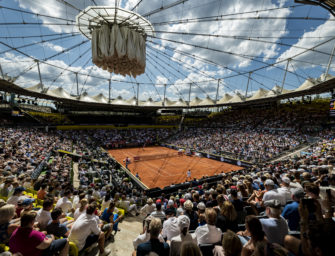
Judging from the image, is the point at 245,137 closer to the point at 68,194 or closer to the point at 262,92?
the point at 262,92

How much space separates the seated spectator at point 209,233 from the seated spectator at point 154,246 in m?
0.88

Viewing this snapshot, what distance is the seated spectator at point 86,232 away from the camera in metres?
3.83

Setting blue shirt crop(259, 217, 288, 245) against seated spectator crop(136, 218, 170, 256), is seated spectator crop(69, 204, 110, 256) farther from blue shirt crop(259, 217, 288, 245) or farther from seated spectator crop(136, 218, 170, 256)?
blue shirt crop(259, 217, 288, 245)

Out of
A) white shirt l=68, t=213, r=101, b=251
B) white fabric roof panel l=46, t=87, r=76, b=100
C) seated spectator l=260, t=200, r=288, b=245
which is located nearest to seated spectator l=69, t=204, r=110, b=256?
white shirt l=68, t=213, r=101, b=251

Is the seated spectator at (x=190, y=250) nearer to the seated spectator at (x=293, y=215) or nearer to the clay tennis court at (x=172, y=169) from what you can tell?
the seated spectator at (x=293, y=215)

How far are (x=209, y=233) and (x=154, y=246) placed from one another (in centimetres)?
125

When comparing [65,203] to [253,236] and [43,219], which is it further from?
[253,236]

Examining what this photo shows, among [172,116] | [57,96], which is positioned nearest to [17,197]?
[57,96]

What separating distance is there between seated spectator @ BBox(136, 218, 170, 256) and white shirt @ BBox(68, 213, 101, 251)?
1.88 metres

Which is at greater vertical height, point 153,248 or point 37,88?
point 37,88

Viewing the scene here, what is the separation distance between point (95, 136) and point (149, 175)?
2355cm

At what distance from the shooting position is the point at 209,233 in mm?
3396

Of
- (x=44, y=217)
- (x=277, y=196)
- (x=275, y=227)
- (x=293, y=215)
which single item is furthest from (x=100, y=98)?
(x=275, y=227)

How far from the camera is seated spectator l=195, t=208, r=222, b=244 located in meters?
3.38
